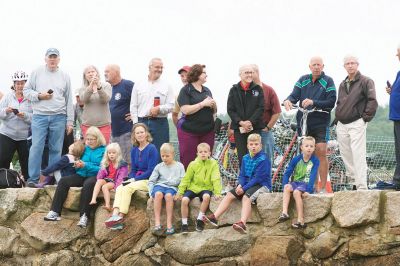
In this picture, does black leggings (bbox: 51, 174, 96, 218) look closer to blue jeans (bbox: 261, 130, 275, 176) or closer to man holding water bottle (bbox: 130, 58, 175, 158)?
man holding water bottle (bbox: 130, 58, 175, 158)

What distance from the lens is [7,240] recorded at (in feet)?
35.5

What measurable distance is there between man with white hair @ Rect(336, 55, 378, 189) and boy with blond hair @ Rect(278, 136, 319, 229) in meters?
0.61

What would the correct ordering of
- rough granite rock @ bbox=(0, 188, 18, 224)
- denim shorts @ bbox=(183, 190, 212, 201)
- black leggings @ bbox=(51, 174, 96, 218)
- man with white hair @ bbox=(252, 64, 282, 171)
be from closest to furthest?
denim shorts @ bbox=(183, 190, 212, 201)
man with white hair @ bbox=(252, 64, 282, 171)
black leggings @ bbox=(51, 174, 96, 218)
rough granite rock @ bbox=(0, 188, 18, 224)

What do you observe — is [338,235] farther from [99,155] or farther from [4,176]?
[4,176]

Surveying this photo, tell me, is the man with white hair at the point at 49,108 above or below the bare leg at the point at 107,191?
above

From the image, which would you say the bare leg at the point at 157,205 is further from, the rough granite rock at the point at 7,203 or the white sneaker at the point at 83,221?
the rough granite rock at the point at 7,203

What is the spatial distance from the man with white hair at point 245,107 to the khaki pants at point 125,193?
1230 mm

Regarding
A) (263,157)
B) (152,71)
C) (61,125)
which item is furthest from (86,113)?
(263,157)

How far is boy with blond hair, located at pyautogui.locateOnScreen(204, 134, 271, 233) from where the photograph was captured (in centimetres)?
909

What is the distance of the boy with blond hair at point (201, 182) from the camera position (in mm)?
9359

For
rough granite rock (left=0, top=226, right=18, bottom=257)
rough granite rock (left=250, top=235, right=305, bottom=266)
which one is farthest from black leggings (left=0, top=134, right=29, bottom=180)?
rough granite rock (left=250, top=235, right=305, bottom=266)

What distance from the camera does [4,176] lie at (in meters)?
11.1

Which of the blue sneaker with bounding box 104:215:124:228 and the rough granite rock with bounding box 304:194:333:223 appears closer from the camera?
the rough granite rock with bounding box 304:194:333:223

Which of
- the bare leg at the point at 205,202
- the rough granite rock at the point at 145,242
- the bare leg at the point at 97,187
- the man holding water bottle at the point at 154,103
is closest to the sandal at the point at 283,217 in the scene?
the bare leg at the point at 205,202
